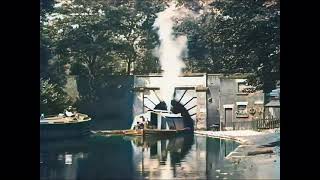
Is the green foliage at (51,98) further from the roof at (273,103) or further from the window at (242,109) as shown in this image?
the roof at (273,103)

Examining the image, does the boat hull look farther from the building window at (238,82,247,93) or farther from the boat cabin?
the building window at (238,82,247,93)

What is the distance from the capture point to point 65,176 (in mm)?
2480

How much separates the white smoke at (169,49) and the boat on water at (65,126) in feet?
1.40

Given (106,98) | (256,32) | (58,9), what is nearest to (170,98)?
(106,98)

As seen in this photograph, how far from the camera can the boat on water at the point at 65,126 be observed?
2.50 m

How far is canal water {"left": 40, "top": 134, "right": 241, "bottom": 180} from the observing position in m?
2.49

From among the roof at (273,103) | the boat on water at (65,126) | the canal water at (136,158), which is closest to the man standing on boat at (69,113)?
the boat on water at (65,126)

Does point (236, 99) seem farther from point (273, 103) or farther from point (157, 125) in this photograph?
point (157, 125)

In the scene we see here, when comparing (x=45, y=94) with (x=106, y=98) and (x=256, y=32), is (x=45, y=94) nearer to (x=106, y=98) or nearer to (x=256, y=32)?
(x=106, y=98)

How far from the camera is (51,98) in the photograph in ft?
8.19

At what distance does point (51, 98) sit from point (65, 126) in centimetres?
16

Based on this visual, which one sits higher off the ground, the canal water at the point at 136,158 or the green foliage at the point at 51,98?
the green foliage at the point at 51,98

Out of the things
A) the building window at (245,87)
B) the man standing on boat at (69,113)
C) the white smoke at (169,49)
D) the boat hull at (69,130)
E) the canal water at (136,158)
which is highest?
the white smoke at (169,49)
